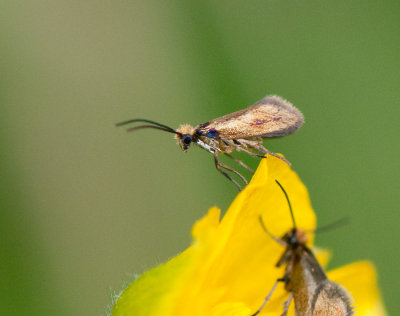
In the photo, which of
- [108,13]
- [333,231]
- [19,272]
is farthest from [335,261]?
[108,13]

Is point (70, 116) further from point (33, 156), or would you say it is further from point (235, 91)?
point (235, 91)

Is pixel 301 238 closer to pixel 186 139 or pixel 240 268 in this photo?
pixel 240 268

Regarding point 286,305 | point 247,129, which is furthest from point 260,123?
point 286,305

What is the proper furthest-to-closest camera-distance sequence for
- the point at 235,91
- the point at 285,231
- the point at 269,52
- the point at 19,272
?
the point at 269,52 → the point at 235,91 → the point at 19,272 → the point at 285,231

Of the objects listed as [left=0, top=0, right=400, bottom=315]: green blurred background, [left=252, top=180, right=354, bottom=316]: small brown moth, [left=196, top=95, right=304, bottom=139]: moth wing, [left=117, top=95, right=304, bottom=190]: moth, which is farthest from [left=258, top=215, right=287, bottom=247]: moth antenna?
[left=0, top=0, right=400, bottom=315]: green blurred background

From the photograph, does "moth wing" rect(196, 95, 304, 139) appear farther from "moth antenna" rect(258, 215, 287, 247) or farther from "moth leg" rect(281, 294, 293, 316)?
"moth leg" rect(281, 294, 293, 316)

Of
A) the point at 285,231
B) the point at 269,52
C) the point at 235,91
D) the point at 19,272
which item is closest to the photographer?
the point at 285,231
